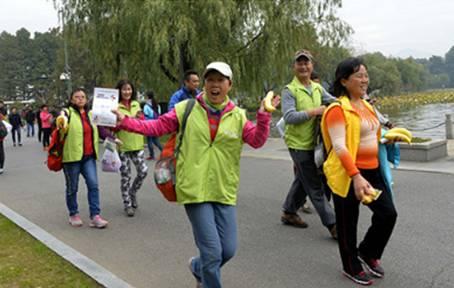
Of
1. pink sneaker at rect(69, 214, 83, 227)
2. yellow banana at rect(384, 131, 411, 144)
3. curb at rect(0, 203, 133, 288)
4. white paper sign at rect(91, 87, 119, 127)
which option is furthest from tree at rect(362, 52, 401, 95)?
white paper sign at rect(91, 87, 119, 127)

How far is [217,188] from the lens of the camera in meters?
2.98

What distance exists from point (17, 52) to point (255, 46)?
7681cm

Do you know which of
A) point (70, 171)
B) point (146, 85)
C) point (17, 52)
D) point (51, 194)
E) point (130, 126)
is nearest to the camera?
point (130, 126)

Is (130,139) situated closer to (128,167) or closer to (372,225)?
(128,167)

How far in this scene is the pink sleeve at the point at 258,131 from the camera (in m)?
2.87

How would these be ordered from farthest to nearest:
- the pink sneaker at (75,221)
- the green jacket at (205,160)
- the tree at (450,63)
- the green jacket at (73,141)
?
A: the tree at (450,63)
the pink sneaker at (75,221)
the green jacket at (73,141)
the green jacket at (205,160)

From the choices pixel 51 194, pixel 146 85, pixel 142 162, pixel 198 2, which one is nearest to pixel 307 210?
pixel 142 162

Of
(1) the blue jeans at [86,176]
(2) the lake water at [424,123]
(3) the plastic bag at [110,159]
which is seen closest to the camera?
(1) the blue jeans at [86,176]

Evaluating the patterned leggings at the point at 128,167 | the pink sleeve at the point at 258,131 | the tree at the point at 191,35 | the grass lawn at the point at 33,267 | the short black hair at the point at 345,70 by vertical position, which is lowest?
the grass lawn at the point at 33,267

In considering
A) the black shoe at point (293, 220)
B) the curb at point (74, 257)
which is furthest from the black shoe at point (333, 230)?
the curb at point (74, 257)

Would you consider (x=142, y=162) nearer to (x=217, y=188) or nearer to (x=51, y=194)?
(x=51, y=194)

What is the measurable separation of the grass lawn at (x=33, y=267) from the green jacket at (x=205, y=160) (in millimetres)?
1319

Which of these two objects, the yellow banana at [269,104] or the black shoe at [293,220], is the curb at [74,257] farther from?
the black shoe at [293,220]

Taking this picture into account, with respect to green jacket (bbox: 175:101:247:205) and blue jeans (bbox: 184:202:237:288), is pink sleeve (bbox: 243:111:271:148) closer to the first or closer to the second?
green jacket (bbox: 175:101:247:205)
